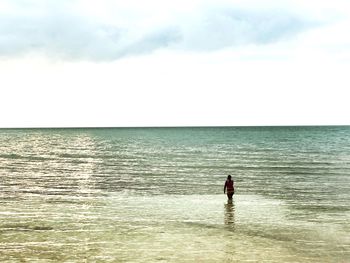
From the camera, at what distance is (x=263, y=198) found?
31500 millimetres

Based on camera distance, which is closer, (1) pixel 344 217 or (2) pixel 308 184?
(1) pixel 344 217

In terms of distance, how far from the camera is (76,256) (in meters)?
16.3

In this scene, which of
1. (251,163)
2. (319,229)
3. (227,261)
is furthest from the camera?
(251,163)

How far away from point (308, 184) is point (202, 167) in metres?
17.4

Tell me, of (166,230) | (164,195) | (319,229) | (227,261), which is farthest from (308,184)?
(227,261)

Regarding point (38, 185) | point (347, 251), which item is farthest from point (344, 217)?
point (38, 185)

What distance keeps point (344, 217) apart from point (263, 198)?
7867mm

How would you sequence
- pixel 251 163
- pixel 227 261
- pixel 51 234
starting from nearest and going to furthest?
pixel 227 261, pixel 51 234, pixel 251 163

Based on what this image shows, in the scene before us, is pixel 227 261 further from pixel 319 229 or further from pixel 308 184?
pixel 308 184

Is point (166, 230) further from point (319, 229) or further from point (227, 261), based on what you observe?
point (319, 229)

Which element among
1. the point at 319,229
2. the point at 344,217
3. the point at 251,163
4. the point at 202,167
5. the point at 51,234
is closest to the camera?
the point at 51,234

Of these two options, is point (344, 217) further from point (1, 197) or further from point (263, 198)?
point (1, 197)

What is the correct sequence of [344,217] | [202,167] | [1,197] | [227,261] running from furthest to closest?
1. [202,167]
2. [1,197]
3. [344,217]
4. [227,261]

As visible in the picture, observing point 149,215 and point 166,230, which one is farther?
point 149,215
